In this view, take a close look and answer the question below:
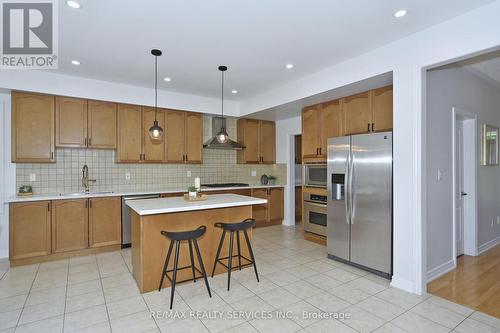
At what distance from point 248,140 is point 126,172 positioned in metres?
2.60

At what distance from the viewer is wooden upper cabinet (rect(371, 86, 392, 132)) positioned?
323 centimetres

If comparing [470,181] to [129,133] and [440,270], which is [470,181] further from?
[129,133]

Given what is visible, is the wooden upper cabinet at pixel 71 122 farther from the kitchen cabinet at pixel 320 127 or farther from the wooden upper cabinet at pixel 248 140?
the kitchen cabinet at pixel 320 127

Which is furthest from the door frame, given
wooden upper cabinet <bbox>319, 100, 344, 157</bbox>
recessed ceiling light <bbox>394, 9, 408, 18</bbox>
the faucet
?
the faucet

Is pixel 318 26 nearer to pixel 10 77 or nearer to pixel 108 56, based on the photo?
pixel 108 56

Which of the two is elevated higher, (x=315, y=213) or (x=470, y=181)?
(x=470, y=181)

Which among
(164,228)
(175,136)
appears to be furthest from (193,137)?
(164,228)

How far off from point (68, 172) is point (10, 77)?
151 cm

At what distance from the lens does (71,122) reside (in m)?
3.99

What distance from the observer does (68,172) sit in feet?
13.7

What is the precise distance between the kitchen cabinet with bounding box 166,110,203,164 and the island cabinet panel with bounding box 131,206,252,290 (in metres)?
2.05

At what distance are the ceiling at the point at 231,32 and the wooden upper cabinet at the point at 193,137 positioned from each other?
1.30 m

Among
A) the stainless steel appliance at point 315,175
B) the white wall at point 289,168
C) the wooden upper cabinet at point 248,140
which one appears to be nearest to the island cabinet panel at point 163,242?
the stainless steel appliance at point 315,175

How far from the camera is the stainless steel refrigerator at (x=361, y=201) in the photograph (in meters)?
3.00
